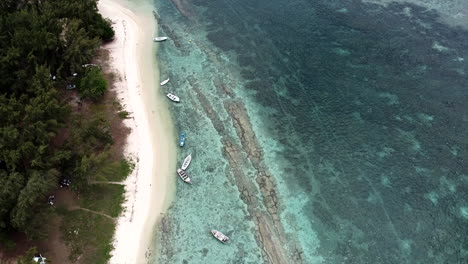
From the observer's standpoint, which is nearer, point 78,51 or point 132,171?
point 132,171

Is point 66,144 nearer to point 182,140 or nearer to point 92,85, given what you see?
point 92,85

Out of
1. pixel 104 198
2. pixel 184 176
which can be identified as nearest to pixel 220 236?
pixel 184 176

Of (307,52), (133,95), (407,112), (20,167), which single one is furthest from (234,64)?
(20,167)

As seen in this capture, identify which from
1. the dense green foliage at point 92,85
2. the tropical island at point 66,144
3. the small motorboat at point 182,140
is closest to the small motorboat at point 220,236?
the tropical island at point 66,144

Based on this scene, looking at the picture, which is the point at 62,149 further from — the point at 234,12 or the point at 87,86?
the point at 234,12

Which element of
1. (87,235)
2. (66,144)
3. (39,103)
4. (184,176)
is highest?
(39,103)

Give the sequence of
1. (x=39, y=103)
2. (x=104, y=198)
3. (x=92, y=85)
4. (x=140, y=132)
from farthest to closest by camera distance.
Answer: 1. (x=92, y=85)
2. (x=140, y=132)
3. (x=39, y=103)
4. (x=104, y=198)

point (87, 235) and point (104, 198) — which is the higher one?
point (104, 198)

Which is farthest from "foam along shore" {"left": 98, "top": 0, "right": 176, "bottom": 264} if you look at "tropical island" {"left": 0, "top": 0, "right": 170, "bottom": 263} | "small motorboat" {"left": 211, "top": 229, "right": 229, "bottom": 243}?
"small motorboat" {"left": 211, "top": 229, "right": 229, "bottom": 243}
